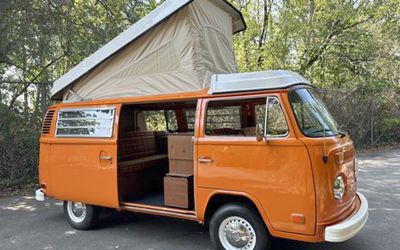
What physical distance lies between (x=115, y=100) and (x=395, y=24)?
16.6 m

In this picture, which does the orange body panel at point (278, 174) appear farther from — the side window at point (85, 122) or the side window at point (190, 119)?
the side window at point (190, 119)

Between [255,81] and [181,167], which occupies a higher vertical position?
[255,81]

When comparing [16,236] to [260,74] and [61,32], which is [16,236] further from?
[61,32]

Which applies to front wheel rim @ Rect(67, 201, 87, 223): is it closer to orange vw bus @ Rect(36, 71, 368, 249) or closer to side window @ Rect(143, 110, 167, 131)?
orange vw bus @ Rect(36, 71, 368, 249)

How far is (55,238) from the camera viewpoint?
545 cm

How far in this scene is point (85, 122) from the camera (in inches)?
230

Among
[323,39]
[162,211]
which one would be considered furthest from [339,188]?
[323,39]

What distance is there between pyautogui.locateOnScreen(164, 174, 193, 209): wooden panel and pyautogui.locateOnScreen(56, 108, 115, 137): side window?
123cm

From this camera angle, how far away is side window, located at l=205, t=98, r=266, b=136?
477 cm

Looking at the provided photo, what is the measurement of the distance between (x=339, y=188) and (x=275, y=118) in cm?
107

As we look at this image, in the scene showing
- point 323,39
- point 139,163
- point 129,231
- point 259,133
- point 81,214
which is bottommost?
point 129,231

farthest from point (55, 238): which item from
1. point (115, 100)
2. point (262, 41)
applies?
point (262, 41)

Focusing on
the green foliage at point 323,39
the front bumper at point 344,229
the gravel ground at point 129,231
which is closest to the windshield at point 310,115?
the front bumper at point 344,229

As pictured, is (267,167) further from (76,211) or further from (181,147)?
(76,211)
